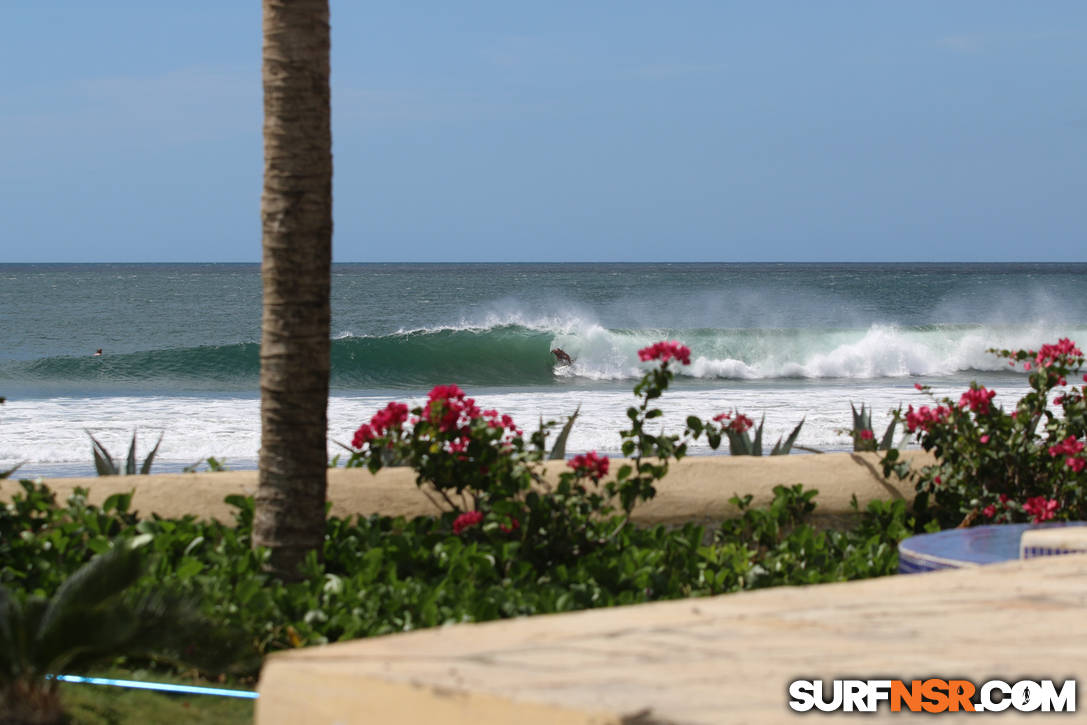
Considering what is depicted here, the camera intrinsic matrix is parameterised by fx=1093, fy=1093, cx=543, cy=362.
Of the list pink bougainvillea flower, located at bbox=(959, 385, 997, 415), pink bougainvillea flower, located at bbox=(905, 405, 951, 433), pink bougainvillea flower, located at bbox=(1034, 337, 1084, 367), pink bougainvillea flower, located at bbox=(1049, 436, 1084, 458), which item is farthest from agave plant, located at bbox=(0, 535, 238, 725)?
pink bougainvillea flower, located at bbox=(1034, 337, 1084, 367)

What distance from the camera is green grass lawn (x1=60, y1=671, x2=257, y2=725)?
2.72 m

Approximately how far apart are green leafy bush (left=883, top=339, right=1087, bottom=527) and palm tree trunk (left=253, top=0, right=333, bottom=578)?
8.36ft

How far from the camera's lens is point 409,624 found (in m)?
3.23

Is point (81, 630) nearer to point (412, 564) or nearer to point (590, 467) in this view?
point (412, 564)

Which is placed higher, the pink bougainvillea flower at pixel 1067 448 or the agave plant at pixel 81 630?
the pink bougainvillea flower at pixel 1067 448

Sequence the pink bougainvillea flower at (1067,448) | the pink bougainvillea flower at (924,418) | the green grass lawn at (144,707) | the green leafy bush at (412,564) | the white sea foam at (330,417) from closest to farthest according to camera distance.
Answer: the green grass lawn at (144,707)
the green leafy bush at (412,564)
the pink bougainvillea flower at (1067,448)
the pink bougainvillea flower at (924,418)
the white sea foam at (330,417)

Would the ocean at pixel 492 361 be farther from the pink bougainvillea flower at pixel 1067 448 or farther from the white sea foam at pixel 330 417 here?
the pink bougainvillea flower at pixel 1067 448

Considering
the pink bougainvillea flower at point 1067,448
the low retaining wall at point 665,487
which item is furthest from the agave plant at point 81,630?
the pink bougainvillea flower at point 1067,448

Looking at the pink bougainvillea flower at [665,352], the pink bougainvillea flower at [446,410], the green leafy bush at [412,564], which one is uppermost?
the pink bougainvillea flower at [665,352]
